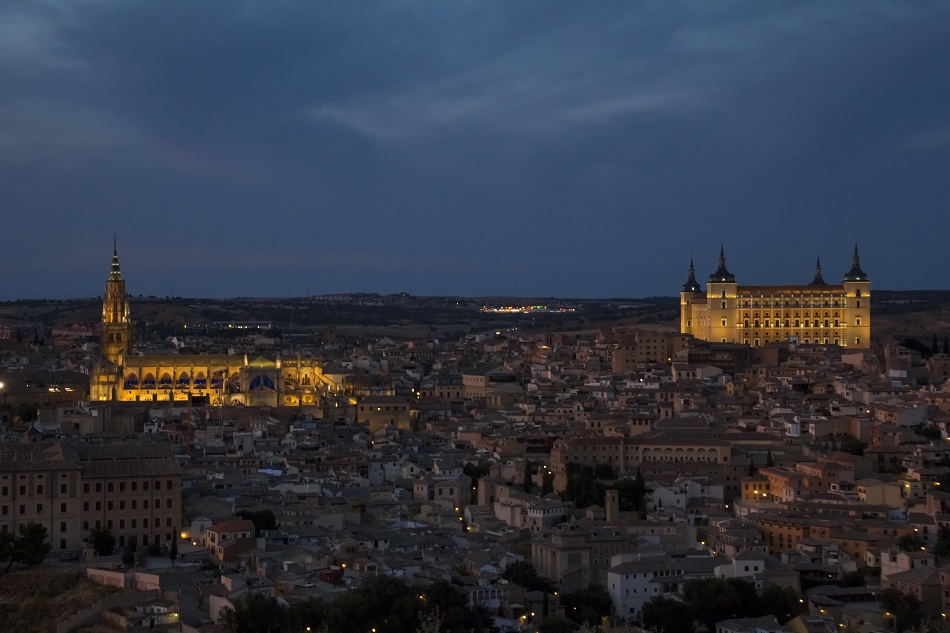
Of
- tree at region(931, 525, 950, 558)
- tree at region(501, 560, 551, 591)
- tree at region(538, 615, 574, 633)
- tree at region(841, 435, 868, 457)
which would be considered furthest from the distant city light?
tree at region(538, 615, 574, 633)

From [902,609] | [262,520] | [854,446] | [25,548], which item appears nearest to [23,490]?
[25,548]

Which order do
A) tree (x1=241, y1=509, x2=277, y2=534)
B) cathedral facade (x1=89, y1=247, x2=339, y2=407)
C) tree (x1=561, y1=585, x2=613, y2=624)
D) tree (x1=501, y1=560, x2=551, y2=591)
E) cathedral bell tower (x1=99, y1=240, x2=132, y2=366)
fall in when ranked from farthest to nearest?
cathedral bell tower (x1=99, y1=240, x2=132, y2=366) → cathedral facade (x1=89, y1=247, x2=339, y2=407) → tree (x1=241, y1=509, x2=277, y2=534) → tree (x1=501, y1=560, x2=551, y2=591) → tree (x1=561, y1=585, x2=613, y2=624)

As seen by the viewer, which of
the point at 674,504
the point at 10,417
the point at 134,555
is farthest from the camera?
the point at 10,417

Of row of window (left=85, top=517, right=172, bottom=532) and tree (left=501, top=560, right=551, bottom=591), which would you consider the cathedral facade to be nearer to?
row of window (left=85, top=517, right=172, bottom=532)

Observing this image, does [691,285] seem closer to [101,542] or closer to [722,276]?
[722,276]

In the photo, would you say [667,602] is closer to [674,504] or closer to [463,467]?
[674,504]

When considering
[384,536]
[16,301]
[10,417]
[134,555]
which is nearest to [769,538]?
[384,536]
